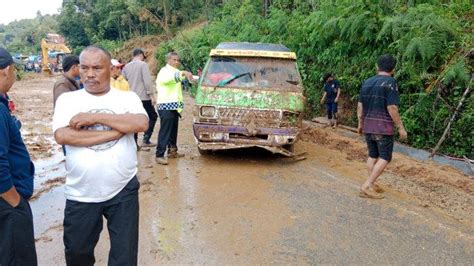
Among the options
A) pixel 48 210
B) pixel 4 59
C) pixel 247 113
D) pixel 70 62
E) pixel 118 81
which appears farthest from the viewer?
pixel 118 81

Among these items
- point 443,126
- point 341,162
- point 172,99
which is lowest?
point 341,162

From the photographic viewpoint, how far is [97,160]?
2604mm

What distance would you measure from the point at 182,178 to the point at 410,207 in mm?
3115

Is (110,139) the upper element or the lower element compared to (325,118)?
upper

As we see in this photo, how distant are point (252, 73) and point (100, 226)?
493 centimetres

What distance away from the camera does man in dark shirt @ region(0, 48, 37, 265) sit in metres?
2.45

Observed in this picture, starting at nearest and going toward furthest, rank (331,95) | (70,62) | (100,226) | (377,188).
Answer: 1. (100,226)
2. (70,62)
3. (377,188)
4. (331,95)

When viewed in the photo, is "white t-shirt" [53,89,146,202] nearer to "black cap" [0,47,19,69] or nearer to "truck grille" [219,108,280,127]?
"black cap" [0,47,19,69]

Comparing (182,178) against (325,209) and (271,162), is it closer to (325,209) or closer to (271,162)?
(271,162)

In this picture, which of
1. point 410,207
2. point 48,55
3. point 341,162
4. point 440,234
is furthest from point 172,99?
point 48,55

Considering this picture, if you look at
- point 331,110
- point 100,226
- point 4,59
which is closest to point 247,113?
point 331,110

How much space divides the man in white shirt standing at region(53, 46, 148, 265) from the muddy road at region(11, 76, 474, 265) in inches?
45.0

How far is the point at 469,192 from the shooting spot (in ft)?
18.6

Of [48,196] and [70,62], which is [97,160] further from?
[48,196]
